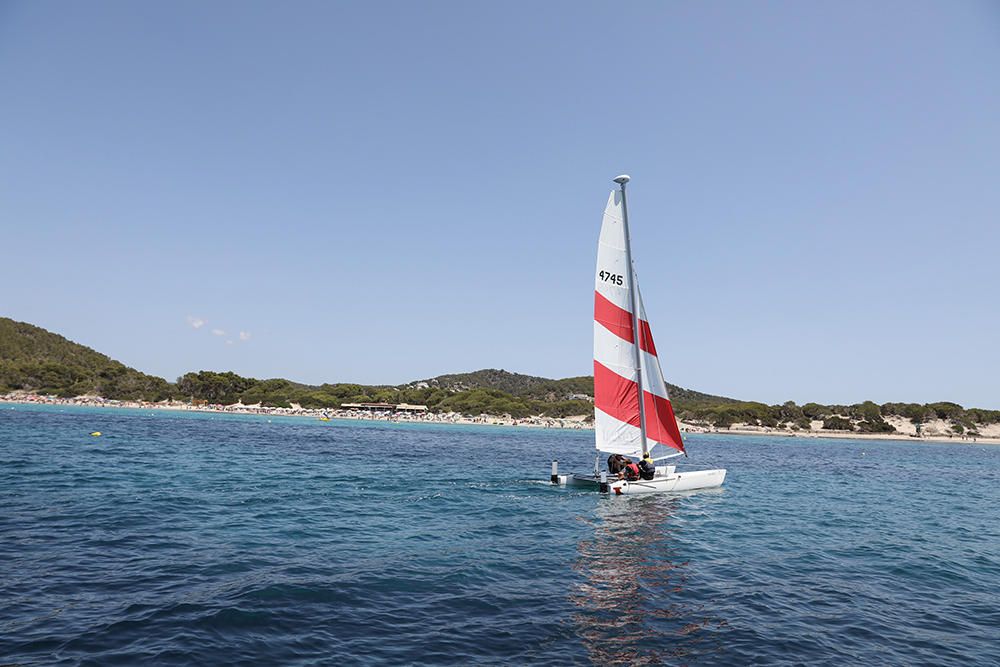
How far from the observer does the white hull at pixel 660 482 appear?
28.2 meters

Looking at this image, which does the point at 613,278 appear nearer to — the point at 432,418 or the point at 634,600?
the point at 634,600

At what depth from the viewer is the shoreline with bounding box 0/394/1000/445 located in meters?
154

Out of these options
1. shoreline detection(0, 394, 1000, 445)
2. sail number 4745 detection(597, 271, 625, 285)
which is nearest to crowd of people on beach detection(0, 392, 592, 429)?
shoreline detection(0, 394, 1000, 445)

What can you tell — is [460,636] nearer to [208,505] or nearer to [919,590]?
[919,590]

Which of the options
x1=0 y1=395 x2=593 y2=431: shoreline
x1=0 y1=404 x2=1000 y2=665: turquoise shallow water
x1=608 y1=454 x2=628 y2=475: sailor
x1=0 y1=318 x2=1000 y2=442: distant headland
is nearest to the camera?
x1=0 y1=404 x2=1000 y2=665: turquoise shallow water

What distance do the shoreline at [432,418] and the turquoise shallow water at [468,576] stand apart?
13576cm

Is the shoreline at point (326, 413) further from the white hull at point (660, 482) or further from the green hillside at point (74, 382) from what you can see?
the white hull at point (660, 482)

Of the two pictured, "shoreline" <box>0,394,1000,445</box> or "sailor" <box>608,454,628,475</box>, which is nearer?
"sailor" <box>608,454,628,475</box>

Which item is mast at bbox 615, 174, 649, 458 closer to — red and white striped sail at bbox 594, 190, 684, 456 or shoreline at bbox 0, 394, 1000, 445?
red and white striped sail at bbox 594, 190, 684, 456

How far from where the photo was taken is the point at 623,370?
29.3 meters

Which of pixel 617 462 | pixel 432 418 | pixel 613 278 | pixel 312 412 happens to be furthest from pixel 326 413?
pixel 613 278

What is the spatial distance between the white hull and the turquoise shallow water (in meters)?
0.83

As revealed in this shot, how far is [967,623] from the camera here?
12438mm

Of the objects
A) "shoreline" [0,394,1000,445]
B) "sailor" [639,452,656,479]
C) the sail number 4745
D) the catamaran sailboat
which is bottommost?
"shoreline" [0,394,1000,445]
